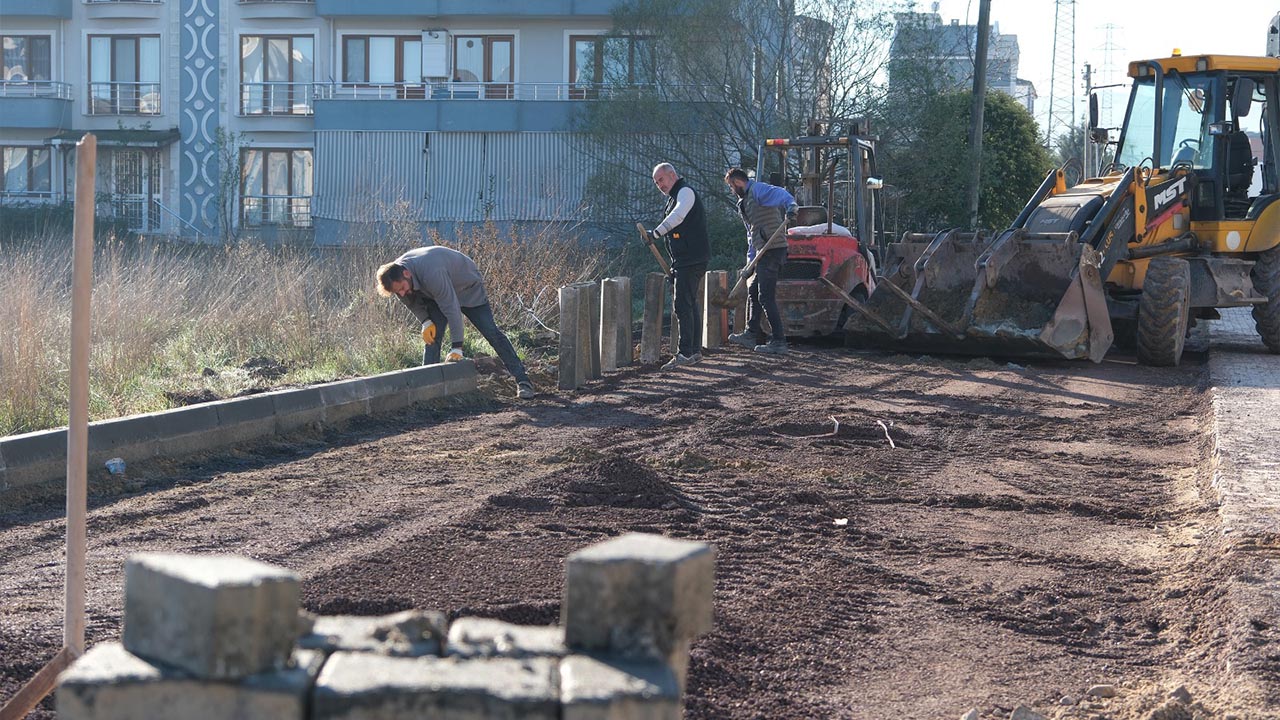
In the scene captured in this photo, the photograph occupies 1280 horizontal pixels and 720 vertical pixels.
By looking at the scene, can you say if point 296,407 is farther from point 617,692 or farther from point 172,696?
point 617,692

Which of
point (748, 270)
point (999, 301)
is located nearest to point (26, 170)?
point (748, 270)

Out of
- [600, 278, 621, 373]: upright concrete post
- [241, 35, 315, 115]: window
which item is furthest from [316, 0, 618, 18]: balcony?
[600, 278, 621, 373]: upright concrete post

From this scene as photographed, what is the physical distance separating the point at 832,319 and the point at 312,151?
23249 millimetres

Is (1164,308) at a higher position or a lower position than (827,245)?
lower

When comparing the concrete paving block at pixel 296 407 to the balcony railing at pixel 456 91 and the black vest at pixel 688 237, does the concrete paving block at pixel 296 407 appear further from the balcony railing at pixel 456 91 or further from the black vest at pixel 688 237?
the balcony railing at pixel 456 91

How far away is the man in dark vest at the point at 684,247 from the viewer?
13.8 m

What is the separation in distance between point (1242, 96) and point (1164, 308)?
10.2 ft

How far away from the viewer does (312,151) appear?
36.0 meters

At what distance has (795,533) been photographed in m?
6.51

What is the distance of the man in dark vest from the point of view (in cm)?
1380

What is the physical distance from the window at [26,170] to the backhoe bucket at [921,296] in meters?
29.0

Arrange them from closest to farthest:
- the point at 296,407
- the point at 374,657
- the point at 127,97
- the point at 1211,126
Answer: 1. the point at 374,657
2. the point at 296,407
3. the point at 1211,126
4. the point at 127,97

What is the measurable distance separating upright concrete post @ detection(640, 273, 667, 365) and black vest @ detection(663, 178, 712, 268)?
0.66 meters

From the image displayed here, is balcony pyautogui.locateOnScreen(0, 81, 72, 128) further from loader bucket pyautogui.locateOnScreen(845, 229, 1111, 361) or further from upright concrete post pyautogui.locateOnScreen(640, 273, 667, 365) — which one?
loader bucket pyautogui.locateOnScreen(845, 229, 1111, 361)
